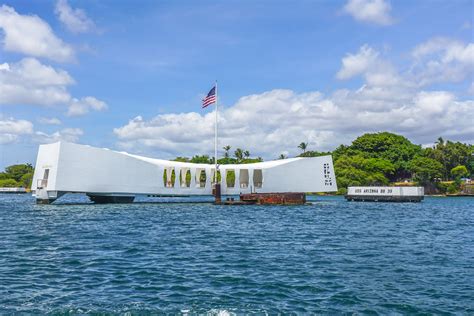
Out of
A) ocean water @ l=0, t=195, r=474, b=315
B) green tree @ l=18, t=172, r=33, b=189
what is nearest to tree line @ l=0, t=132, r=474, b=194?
green tree @ l=18, t=172, r=33, b=189

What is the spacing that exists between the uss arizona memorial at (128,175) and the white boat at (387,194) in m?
9.62

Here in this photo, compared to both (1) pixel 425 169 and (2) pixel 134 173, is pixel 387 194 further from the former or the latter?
(2) pixel 134 173

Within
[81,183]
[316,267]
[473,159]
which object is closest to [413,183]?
[473,159]

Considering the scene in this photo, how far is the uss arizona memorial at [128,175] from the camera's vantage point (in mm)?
51656

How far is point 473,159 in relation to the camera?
114562 mm

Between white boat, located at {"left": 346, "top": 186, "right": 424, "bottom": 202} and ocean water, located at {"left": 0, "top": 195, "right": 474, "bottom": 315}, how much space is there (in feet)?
145

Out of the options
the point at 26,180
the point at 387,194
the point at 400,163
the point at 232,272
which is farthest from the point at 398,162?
the point at 26,180

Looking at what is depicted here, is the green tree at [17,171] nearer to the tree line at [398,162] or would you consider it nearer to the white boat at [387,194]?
the tree line at [398,162]

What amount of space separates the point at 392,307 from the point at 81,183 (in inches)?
1810

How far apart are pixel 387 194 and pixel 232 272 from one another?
60473 millimetres

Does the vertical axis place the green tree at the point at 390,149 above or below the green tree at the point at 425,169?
above

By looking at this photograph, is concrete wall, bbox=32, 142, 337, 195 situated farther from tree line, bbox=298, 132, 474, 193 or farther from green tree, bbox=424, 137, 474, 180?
green tree, bbox=424, 137, 474, 180

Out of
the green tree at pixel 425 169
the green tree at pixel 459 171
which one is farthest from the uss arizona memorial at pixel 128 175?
the green tree at pixel 459 171

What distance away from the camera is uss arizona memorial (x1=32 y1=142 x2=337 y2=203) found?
51.7 meters
